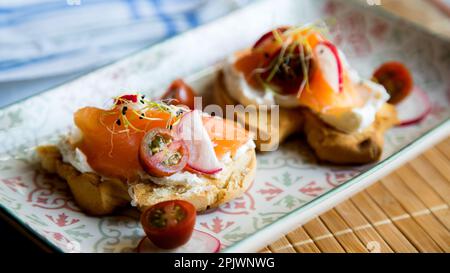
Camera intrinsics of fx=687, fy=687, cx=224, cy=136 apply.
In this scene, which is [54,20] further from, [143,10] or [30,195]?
[30,195]

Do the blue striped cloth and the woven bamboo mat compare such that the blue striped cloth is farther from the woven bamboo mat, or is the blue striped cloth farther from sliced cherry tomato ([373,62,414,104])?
the woven bamboo mat

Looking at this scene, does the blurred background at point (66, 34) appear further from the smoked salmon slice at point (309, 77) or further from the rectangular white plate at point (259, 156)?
the smoked salmon slice at point (309, 77)

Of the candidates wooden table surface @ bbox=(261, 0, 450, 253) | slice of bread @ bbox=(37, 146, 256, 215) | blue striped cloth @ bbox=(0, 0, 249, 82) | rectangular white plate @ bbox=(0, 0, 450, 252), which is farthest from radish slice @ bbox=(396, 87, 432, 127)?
blue striped cloth @ bbox=(0, 0, 249, 82)

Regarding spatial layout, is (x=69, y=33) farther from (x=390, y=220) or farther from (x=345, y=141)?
(x=390, y=220)

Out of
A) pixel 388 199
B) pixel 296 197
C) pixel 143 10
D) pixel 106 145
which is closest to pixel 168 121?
pixel 106 145

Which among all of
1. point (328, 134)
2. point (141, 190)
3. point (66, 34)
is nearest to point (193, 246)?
point (141, 190)
